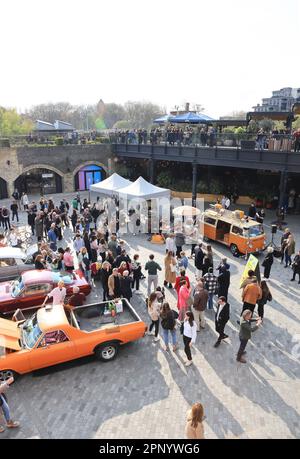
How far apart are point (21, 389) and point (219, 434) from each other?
13.1 ft

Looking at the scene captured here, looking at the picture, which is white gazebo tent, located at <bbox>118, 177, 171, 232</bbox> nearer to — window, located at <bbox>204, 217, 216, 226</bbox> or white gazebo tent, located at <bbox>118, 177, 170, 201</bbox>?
white gazebo tent, located at <bbox>118, 177, 170, 201</bbox>

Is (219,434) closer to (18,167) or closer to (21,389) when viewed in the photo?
(21,389)

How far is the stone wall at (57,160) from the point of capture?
80.5ft

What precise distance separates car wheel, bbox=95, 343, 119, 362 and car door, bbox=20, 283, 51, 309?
2.73m

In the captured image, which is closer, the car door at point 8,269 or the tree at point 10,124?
the car door at point 8,269

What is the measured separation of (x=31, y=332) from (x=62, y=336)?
72cm

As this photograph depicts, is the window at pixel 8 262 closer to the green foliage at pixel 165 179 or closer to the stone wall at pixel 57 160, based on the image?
the stone wall at pixel 57 160

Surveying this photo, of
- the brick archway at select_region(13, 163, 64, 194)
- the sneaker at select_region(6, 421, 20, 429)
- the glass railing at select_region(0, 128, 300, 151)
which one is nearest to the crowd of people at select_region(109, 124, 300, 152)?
the glass railing at select_region(0, 128, 300, 151)

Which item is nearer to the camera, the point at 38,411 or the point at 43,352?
the point at 38,411

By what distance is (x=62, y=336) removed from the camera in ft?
24.3

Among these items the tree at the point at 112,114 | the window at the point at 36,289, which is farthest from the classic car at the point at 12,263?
the tree at the point at 112,114

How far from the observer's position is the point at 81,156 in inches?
1090

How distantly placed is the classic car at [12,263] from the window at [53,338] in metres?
4.67

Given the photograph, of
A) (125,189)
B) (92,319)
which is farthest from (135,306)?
(125,189)
